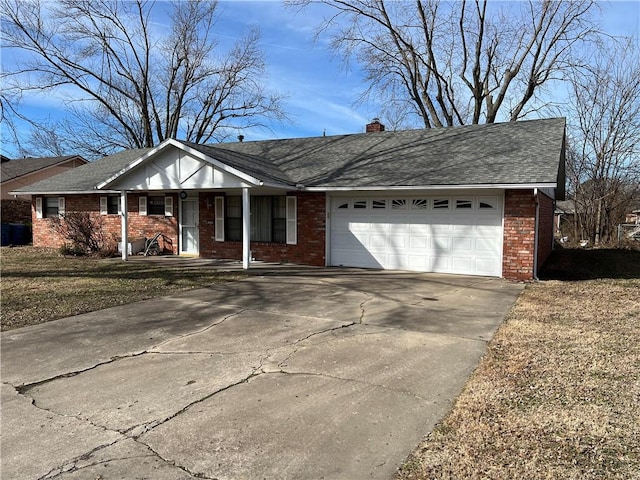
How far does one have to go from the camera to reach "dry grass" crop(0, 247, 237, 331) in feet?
25.1

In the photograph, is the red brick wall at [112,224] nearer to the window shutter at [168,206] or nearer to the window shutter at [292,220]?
the window shutter at [168,206]

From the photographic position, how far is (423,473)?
2871mm

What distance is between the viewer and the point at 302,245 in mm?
13977

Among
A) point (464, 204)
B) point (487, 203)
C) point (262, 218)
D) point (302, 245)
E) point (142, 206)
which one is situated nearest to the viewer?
point (487, 203)

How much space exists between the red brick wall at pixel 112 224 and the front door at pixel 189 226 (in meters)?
0.29

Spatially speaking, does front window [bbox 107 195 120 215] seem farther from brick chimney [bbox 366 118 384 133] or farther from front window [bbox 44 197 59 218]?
brick chimney [bbox 366 118 384 133]

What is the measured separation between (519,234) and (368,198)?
13.8 feet

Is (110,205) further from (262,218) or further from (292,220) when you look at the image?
(292,220)

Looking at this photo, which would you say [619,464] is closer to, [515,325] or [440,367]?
[440,367]

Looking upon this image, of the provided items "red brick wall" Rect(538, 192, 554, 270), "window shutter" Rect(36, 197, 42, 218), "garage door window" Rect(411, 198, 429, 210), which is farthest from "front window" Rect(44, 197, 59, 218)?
"red brick wall" Rect(538, 192, 554, 270)

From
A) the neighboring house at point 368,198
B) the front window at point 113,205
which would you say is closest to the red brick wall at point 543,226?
the neighboring house at point 368,198

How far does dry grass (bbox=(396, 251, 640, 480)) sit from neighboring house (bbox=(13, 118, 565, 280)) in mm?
4706

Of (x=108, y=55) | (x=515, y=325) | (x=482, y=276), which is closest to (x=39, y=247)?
(x=108, y=55)

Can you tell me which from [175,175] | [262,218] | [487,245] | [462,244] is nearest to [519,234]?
[487,245]
